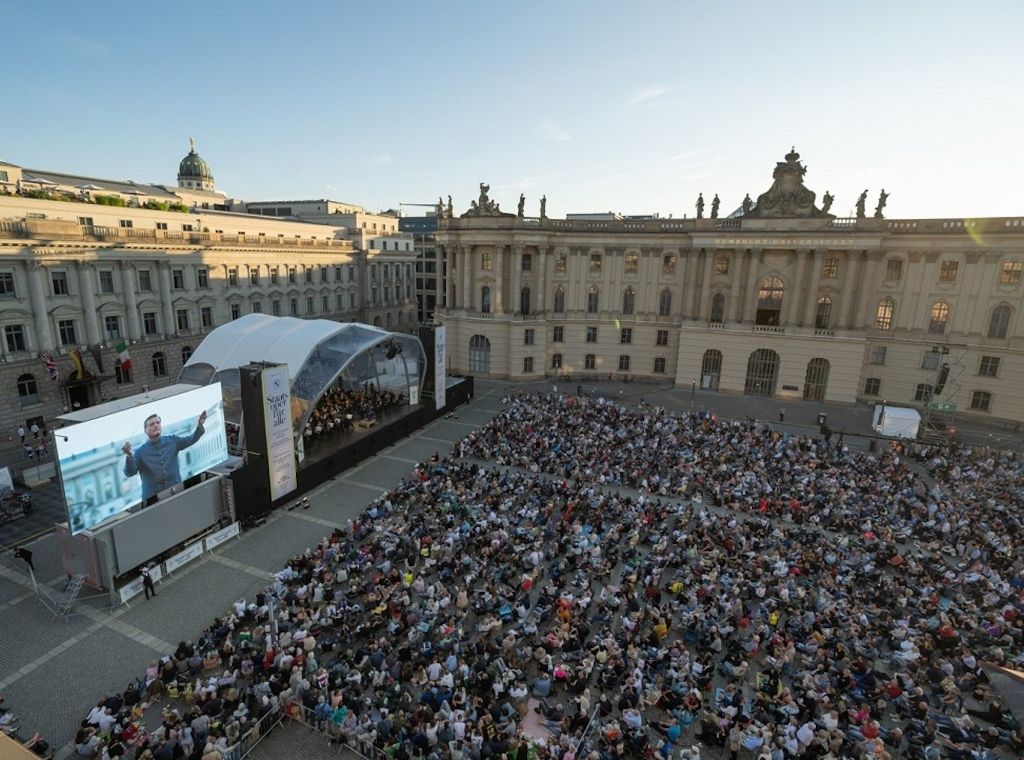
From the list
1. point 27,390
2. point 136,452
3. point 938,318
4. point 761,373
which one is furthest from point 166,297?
point 938,318

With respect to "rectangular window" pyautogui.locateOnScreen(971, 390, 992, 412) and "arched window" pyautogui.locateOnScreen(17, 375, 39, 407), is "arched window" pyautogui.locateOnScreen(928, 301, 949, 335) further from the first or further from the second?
"arched window" pyautogui.locateOnScreen(17, 375, 39, 407)

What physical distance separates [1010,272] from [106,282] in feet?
220

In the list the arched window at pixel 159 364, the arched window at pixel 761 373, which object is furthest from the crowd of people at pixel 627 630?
the arched window at pixel 159 364

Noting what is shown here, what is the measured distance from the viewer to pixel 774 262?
45.4 m

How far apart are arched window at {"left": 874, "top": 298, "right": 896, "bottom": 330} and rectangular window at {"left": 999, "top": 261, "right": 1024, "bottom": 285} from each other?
6.89 meters

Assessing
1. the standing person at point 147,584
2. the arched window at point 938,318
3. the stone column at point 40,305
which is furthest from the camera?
the arched window at point 938,318

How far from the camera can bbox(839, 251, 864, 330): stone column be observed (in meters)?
42.7

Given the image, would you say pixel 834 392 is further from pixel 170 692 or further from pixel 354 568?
pixel 170 692

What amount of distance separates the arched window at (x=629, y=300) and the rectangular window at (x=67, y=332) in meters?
44.3

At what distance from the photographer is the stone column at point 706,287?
46.8m

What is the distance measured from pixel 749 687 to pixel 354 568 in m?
13.2

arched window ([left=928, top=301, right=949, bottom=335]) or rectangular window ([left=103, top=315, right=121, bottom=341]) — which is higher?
arched window ([left=928, top=301, right=949, bottom=335])

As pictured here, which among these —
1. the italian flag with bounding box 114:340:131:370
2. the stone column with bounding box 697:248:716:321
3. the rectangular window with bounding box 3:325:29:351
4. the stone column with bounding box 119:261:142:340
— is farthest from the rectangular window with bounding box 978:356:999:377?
the rectangular window with bounding box 3:325:29:351

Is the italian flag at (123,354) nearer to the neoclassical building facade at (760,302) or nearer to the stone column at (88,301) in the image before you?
the stone column at (88,301)
